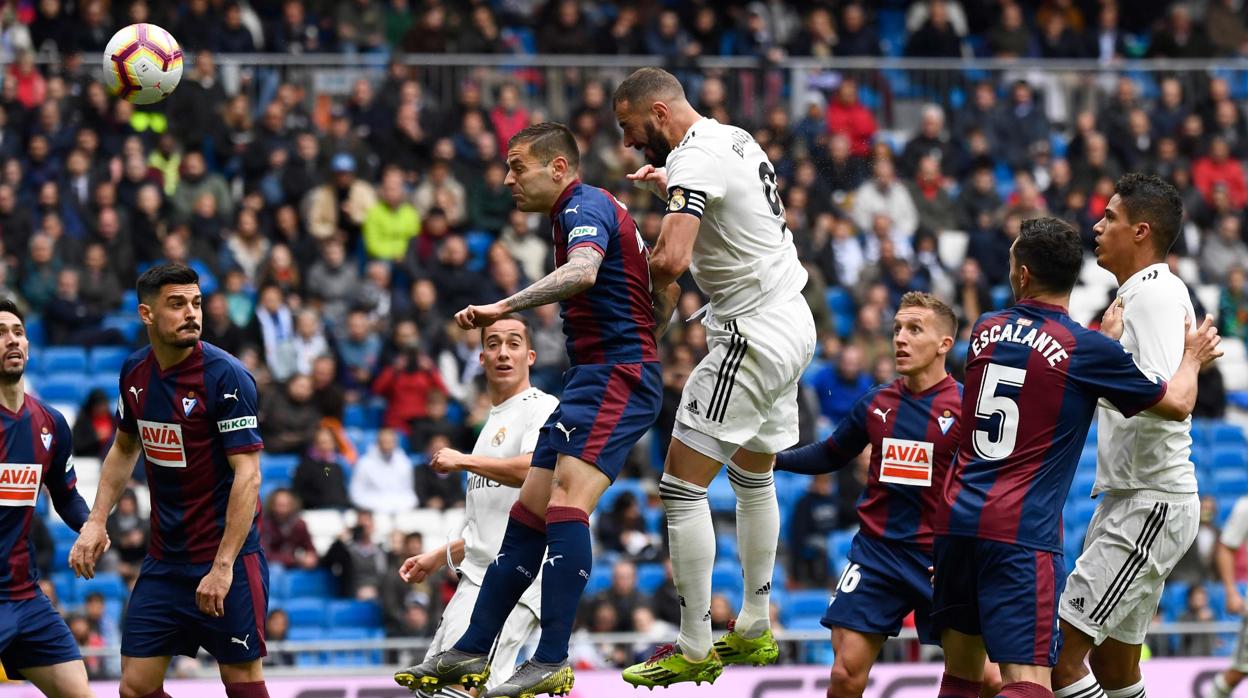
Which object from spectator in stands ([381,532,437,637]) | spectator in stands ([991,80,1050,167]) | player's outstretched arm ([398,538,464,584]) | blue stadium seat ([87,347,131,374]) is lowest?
spectator in stands ([381,532,437,637])

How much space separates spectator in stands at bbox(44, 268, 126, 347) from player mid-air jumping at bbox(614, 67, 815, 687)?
10.0 m

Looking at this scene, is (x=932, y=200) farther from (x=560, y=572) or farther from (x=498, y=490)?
(x=560, y=572)

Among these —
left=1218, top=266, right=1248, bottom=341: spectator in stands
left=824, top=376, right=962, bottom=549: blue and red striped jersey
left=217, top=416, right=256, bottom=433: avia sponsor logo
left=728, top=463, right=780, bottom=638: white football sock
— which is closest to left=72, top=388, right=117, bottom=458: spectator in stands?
left=217, top=416, right=256, bottom=433: avia sponsor logo

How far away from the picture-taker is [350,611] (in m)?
15.4

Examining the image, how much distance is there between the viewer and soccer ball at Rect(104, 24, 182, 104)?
33.1 ft

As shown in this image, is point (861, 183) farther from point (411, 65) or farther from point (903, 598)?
point (903, 598)

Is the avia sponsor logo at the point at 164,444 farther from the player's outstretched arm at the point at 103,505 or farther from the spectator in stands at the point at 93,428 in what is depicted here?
the spectator in stands at the point at 93,428

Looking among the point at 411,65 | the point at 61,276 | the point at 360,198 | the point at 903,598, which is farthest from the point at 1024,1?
the point at 903,598

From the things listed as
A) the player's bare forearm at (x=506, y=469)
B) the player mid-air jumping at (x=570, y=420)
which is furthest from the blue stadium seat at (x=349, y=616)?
the player mid-air jumping at (x=570, y=420)

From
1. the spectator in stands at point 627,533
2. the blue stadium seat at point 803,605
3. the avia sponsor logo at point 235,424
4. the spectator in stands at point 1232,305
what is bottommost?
the blue stadium seat at point 803,605

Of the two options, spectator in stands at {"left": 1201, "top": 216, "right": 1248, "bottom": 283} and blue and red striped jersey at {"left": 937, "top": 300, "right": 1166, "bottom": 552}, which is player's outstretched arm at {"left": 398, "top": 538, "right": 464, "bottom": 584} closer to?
blue and red striped jersey at {"left": 937, "top": 300, "right": 1166, "bottom": 552}

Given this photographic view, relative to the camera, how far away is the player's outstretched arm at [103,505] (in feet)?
29.4

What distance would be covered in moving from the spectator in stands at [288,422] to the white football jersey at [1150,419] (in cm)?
941

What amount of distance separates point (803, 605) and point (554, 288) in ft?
28.7
